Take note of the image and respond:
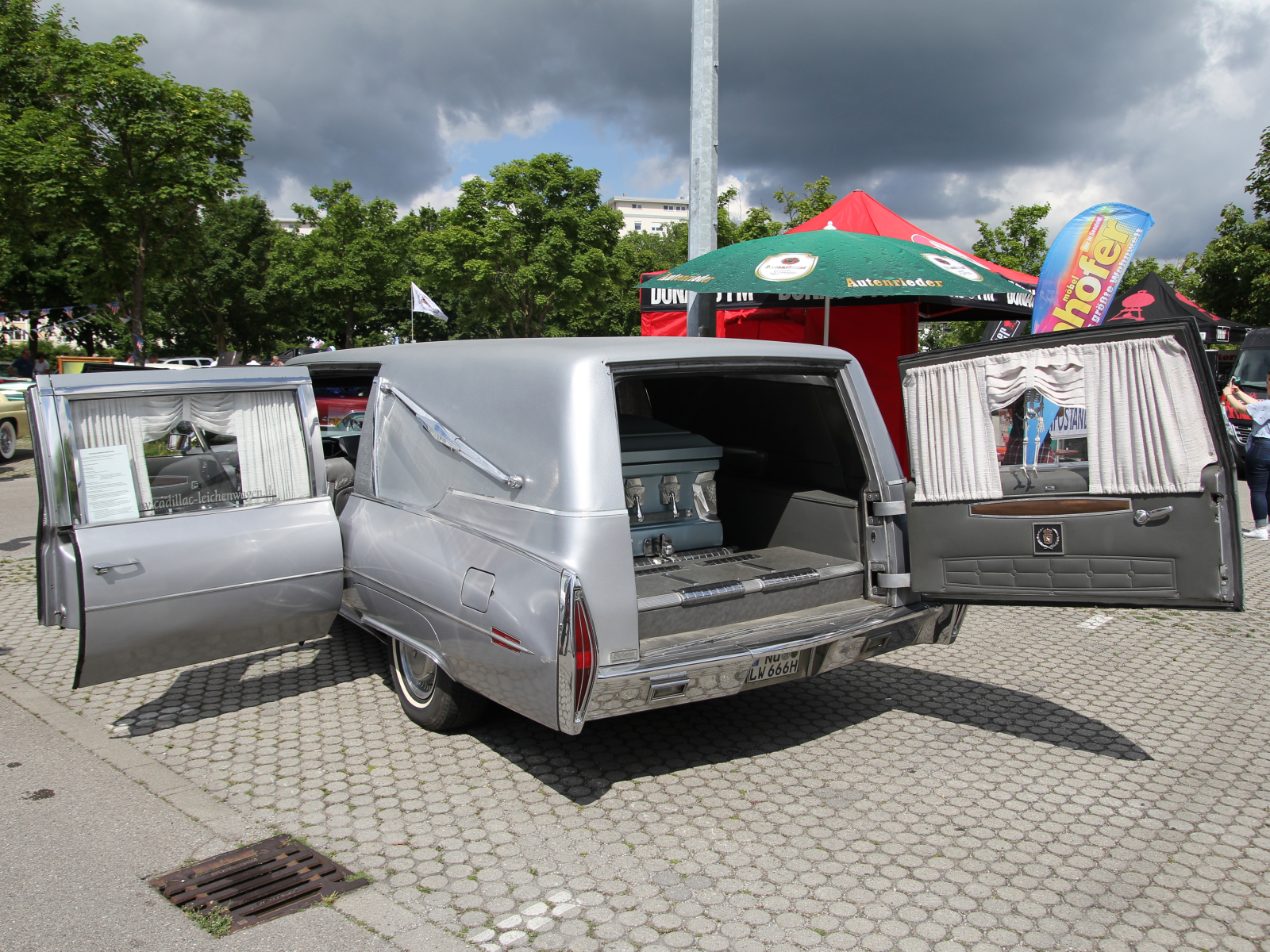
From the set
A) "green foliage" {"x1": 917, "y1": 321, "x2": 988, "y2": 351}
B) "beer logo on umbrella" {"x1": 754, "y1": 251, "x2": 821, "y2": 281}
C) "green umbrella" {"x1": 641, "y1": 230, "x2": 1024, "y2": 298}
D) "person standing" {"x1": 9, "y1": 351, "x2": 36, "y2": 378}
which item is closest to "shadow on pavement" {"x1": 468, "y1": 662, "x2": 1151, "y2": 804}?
"green umbrella" {"x1": 641, "y1": 230, "x2": 1024, "y2": 298}

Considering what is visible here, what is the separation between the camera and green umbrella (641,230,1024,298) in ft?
21.8

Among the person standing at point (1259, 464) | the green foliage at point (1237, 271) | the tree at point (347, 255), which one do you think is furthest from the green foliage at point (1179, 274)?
the tree at point (347, 255)

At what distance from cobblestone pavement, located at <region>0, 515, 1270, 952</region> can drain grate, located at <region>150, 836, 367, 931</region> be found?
0.14 meters

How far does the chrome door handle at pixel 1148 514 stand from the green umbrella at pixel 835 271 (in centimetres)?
321

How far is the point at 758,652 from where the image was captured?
3.67m

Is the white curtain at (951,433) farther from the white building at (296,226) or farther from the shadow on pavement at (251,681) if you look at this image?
the white building at (296,226)

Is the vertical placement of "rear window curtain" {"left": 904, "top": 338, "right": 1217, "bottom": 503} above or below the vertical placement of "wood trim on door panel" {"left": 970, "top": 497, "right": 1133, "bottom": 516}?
above

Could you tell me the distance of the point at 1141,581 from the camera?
367 cm

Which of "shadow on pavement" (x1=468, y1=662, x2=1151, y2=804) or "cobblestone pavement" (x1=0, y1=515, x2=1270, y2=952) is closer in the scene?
"cobblestone pavement" (x1=0, y1=515, x2=1270, y2=952)

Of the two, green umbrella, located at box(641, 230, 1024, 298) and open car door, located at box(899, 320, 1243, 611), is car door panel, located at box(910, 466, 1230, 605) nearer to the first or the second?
open car door, located at box(899, 320, 1243, 611)

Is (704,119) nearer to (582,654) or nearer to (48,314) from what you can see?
(582,654)

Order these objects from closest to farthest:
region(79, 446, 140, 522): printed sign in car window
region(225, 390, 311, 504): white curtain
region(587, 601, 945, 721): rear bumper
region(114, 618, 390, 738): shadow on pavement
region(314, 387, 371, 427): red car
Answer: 1. region(587, 601, 945, 721): rear bumper
2. region(79, 446, 140, 522): printed sign in car window
3. region(225, 390, 311, 504): white curtain
4. region(114, 618, 390, 738): shadow on pavement
5. region(314, 387, 371, 427): red car

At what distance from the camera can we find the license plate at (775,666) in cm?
367

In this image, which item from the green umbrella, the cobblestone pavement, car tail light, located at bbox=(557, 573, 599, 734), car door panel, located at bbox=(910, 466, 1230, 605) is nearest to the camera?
the cobblestone pavement
